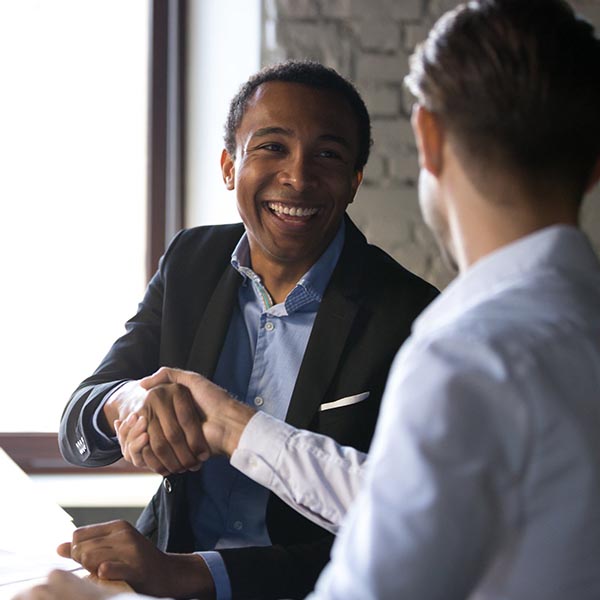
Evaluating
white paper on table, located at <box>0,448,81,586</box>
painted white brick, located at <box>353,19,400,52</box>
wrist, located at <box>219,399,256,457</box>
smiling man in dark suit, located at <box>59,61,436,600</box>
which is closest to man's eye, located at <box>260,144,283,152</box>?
smiling man in dark suit, located at <box>59,61,436,600</box>

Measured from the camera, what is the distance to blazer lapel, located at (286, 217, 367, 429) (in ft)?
4.72

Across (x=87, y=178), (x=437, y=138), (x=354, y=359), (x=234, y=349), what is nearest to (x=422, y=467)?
(x=437, y=138)

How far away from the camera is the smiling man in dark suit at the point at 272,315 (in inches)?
57.3

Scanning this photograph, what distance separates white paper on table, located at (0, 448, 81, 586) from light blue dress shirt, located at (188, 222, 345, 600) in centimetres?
25

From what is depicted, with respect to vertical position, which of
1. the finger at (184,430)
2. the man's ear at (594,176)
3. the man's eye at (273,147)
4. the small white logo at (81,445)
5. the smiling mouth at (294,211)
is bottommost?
the small white logo at (81,445)

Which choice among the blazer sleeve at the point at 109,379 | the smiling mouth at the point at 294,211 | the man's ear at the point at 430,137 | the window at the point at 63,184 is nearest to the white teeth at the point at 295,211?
the smiling mouth at the point at 294,211

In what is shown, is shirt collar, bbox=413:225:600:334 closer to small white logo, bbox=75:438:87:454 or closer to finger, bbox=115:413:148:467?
finger, bbox=115:413:148:467

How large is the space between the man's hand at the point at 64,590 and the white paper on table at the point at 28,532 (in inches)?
10.3

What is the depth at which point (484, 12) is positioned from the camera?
69cm

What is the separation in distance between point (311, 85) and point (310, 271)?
322 mm

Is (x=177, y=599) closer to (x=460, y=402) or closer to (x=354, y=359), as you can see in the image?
(x=354, y=359)

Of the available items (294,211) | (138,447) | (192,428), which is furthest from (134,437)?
(294,211)

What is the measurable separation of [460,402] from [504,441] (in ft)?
0.12

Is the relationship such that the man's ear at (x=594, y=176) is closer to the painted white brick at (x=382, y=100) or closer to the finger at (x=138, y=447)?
the finger at (x=138, y=447)
